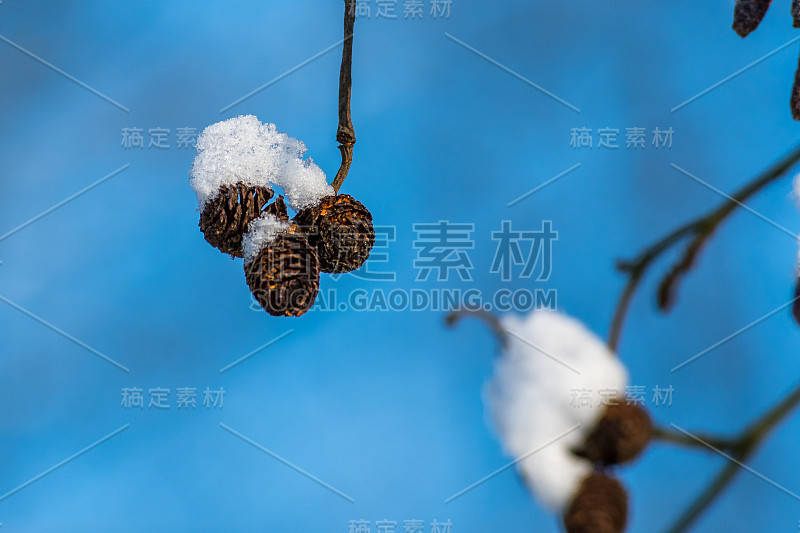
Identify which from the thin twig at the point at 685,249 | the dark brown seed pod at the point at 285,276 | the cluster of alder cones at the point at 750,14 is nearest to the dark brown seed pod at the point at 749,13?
the cluster of alder cones at the point at 750,14

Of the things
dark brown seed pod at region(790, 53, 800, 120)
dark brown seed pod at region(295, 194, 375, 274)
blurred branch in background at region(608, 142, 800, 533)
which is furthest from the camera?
dark brown seed pod at region(295, 194, 375, 274)

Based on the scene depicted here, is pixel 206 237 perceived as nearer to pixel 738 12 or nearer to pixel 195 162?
pixel 195 162

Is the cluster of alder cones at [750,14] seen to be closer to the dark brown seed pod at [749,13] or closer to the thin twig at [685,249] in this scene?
the dark brown seed pod at [749,13]

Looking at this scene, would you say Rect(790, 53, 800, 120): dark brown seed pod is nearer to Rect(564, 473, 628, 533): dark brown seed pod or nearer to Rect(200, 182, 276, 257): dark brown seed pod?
Rect(564, 473, 628, 533): dark brown seed pod

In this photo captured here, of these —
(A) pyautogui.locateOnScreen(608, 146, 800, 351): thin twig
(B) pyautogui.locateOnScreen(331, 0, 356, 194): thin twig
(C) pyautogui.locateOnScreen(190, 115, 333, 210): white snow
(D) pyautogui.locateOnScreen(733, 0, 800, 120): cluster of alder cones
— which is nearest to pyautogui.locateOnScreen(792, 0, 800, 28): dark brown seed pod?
(D) pyautogui.locateOnScreen(733, 0, 800, 120): cluster of alder cones

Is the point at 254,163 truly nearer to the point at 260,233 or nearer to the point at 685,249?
the point at 260,233
